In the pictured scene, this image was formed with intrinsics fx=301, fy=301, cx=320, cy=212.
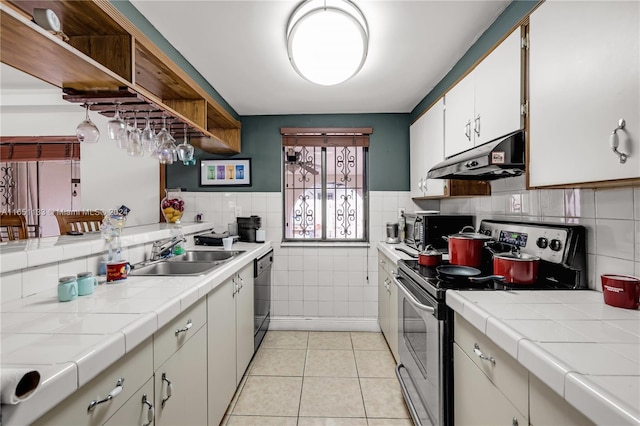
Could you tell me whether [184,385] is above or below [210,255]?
below

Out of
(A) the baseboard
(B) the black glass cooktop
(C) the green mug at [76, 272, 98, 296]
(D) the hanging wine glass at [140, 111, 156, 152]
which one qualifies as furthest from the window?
(C) the green mug at [76, 272, 98, 296]

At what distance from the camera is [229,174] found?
3414mm

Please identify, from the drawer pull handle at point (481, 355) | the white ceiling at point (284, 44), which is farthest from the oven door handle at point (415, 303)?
the white ceiling at point (284, 44)

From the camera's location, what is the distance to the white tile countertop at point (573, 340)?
0.62 metres

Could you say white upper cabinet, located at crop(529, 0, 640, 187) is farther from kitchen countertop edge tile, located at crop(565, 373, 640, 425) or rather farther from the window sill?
the window sill

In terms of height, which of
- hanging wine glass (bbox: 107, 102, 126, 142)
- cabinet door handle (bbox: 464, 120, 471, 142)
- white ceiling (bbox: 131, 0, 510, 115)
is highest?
white ceiling (bbox: 131, 0, 510, 115)

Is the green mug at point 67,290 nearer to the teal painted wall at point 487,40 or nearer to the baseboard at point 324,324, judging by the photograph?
the teal painted wall at point 487,40

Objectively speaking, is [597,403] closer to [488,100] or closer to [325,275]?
[488,100]

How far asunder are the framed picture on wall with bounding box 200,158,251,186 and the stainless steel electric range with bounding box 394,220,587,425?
2.22 meters

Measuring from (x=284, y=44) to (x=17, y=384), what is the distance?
201cm

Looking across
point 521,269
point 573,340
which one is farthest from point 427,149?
point 573,340

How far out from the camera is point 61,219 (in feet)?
8.82

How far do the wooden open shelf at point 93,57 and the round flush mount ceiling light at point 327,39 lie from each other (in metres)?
0.78

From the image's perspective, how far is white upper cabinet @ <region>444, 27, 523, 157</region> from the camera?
1.45 metres
